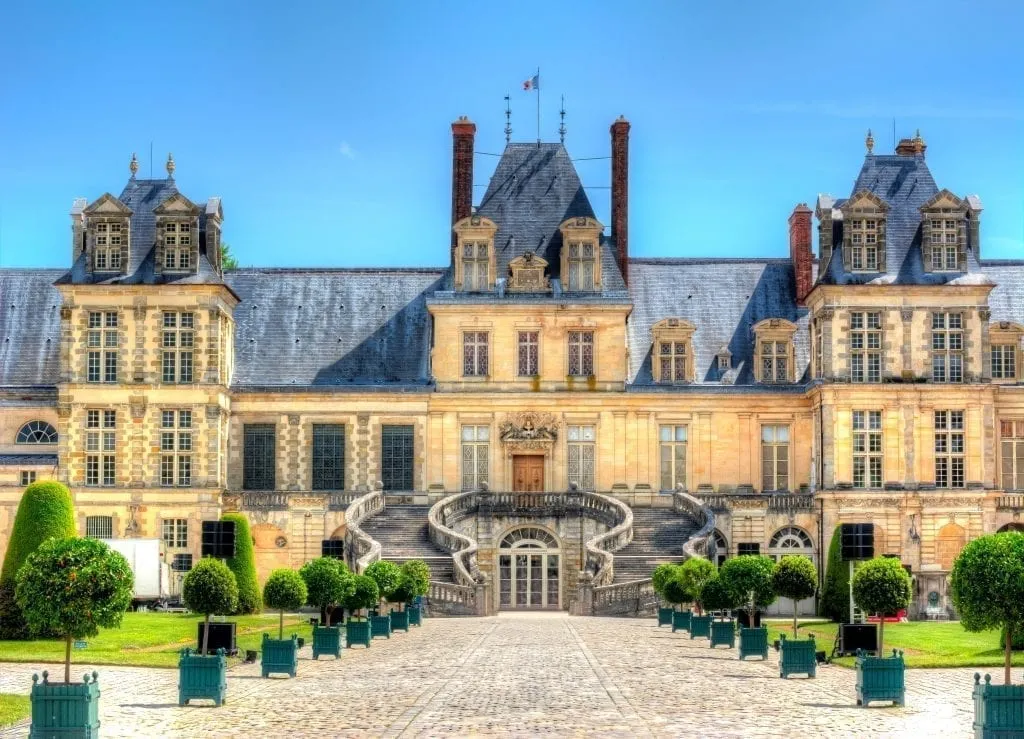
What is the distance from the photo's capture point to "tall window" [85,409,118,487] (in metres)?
57.7

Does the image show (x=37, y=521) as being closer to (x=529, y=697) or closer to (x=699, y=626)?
(x=699, y=626)

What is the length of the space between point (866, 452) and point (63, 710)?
40820 mm

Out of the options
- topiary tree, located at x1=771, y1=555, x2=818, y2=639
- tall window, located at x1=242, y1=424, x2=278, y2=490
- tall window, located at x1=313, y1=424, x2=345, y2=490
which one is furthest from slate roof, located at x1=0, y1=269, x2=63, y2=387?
topiary tree, located at x1=771, y1=555, x2=818, y2=639

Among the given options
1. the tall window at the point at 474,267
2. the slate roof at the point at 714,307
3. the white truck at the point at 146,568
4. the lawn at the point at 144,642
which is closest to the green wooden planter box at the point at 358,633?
the lawn at the point at 144,642

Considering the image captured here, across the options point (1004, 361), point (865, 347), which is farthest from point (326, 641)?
point (1004, 361)

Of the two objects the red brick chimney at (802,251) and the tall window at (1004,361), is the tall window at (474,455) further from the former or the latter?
the tall window at (1004,361)

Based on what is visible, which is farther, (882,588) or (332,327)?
(332,327)

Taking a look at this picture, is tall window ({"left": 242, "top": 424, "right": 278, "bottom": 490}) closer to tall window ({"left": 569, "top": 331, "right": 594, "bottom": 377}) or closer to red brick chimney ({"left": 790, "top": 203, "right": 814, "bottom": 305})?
tall window ({"left": 569, "top": 331, "right": 594, "bottom": 377})

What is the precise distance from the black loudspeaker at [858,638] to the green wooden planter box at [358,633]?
10.4 m

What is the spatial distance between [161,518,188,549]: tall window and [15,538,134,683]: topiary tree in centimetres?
3439

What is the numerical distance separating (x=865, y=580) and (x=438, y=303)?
96.1 feet

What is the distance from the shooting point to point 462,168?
62.2 meters

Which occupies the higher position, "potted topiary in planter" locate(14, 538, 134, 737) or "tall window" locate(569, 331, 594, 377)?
"tall window" locate(569, 331, 594, 377)

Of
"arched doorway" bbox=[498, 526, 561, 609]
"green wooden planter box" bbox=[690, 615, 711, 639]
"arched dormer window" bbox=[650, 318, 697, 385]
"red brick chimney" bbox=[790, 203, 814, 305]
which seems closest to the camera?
"green wooden planter box" bbox=[690, 615, 711, 639]
